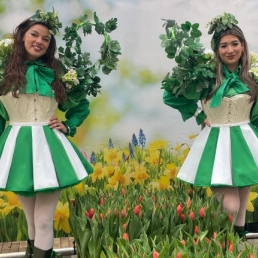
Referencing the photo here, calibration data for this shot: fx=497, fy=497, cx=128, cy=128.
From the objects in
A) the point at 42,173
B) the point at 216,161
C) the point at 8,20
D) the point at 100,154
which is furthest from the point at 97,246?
the point at 8,20

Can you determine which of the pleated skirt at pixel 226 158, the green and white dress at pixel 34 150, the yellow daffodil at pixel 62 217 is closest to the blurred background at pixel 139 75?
the yellow daffodil at pixel 62 217

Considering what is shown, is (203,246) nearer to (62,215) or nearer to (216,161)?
(216,161)

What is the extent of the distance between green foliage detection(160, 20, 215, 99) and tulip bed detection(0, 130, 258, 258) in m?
0.54

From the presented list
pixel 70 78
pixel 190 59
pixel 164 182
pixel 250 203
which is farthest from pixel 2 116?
pixel 250 203

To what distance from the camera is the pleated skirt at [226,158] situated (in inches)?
96.7

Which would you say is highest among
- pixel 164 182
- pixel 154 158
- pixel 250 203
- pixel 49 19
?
pixel 49 19

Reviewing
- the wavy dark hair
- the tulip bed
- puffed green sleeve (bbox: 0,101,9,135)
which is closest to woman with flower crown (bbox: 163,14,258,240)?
the tulip bed

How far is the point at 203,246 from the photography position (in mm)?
1658

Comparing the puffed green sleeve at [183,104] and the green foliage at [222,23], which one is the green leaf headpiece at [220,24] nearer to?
the green foliage at [222,23]

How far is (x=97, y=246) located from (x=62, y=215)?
0.98m

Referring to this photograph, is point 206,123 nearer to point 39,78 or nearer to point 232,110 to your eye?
point 232,110

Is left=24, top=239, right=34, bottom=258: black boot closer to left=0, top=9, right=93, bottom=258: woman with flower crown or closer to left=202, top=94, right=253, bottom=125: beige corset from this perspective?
left=0, top=9, right=93, bottom=258: woman with flower crown

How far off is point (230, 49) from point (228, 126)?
1.29 feet

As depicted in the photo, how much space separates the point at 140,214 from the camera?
211 centimetres
